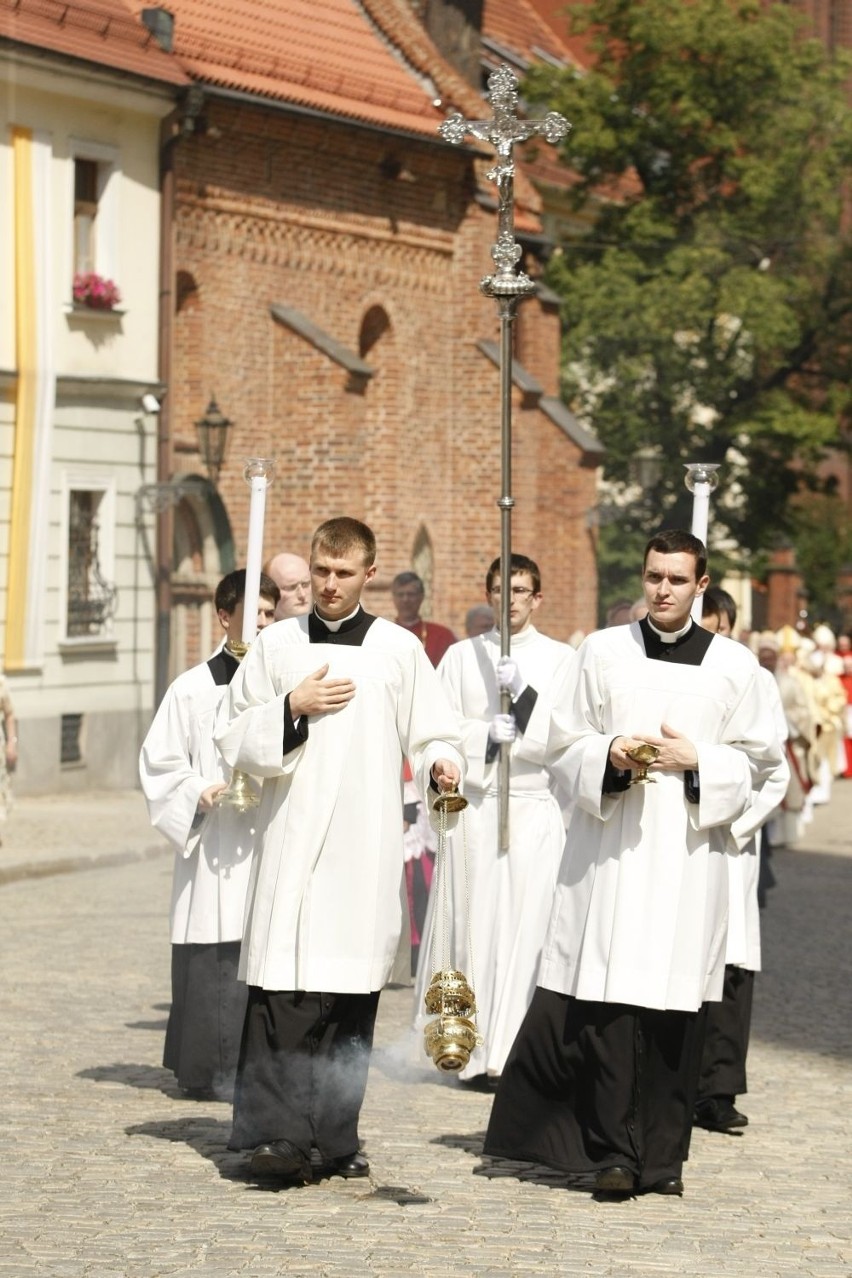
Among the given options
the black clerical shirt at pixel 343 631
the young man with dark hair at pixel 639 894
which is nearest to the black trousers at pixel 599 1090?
the young man with dark hair at pixel 639 894

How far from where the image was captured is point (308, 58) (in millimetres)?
30109

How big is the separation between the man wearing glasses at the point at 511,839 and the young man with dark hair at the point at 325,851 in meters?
2.05

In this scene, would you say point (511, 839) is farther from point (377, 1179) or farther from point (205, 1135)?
point (377, 1179)

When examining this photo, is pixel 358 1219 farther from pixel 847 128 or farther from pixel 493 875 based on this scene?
pixel 847 128

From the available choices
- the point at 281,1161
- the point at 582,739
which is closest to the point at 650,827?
the point at 582,739

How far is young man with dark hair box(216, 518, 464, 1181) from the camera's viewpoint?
7.35 metres

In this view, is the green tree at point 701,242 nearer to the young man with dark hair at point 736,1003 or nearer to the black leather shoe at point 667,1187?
the young man with dark hair at point 736,1003

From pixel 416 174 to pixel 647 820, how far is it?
24.4 meters

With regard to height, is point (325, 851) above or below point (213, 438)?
below

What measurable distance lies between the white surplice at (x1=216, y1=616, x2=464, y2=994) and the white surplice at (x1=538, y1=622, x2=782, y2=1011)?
47 cm

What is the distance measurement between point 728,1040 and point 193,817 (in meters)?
2.03

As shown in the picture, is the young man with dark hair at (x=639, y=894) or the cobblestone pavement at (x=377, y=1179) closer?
the cobblestone pavement at (x=377, y=1179)

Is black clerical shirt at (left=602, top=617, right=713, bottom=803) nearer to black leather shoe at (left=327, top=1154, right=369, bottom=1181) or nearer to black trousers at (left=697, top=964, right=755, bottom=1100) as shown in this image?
black trousers at (left=697, top=964, right=755, bottom=1100)

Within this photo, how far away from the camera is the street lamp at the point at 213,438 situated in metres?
27.2
